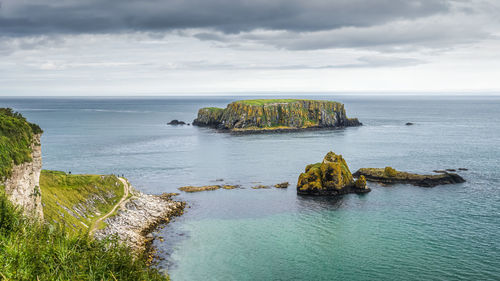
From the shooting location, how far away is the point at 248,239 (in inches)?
2217

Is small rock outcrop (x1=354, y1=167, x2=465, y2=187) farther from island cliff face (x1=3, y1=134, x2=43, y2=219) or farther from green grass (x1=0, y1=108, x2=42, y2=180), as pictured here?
green grass (x1=0, y1=108, x2=42, y2=180)

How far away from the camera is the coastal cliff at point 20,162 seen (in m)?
42.0

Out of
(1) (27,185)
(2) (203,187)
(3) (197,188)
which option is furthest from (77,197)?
(2) (203,187)

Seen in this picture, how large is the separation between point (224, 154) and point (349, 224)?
73159mm

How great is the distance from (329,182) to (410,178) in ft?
74.8

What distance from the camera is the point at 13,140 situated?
45.3m

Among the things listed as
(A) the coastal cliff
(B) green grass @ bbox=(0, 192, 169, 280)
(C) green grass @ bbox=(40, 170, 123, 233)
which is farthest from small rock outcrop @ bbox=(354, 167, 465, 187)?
(B) green grass @ bbox=(0, 192, 169, 280)

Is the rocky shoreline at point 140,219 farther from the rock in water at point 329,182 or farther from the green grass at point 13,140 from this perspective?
the rock in water at point 329,182

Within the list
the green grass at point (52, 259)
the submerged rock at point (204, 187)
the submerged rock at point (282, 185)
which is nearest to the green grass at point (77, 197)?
the submerged rock at point (204, 187)

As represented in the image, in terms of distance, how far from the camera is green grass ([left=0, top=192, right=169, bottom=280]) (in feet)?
70.2

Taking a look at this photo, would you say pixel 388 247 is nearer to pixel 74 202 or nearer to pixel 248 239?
pixel 248 239

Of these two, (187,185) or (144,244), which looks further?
(187,185)

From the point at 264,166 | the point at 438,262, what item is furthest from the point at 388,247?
the point at 264,166

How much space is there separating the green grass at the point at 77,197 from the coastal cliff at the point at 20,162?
4.53 meters
